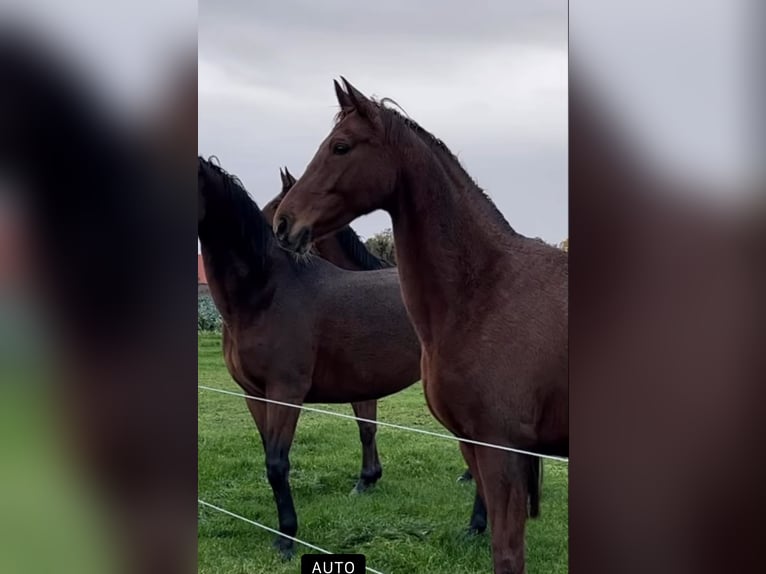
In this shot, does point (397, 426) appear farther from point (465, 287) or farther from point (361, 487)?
point (465, 287)

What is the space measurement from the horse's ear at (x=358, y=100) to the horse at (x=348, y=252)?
0.28 m

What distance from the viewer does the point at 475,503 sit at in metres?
2.22

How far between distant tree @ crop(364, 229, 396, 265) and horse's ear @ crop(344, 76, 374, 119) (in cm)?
36

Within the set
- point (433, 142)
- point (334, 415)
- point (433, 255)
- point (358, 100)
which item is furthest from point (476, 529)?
point (358, 100)

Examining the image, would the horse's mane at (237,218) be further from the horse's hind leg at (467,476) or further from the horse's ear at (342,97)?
the horse's hind leg at (467,476)

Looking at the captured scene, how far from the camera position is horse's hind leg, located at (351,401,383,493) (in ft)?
7.50

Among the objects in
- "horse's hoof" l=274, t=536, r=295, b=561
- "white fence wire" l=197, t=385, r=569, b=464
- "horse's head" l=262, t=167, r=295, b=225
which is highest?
"horse's head" l=262, t=167, r=295, b=225

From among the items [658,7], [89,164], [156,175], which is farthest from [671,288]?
[89,164]

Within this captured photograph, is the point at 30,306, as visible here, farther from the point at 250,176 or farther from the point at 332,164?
the point at 332,164

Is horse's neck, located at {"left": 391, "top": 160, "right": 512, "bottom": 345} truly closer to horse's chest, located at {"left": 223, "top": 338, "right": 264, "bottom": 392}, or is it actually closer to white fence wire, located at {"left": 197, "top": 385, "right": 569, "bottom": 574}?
white fence wire, located at {"left": 197, "top": 385, "right": 569, "bottom": 574}

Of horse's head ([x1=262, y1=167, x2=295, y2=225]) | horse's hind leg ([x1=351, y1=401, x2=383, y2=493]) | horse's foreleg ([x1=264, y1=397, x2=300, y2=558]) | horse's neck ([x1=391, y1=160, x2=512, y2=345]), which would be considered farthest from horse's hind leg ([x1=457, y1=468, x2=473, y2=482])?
horse's head ([x1=262, y1=167, x2=295, y2=225])

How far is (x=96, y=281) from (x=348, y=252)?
82 centimetres

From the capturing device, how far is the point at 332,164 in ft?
7.38

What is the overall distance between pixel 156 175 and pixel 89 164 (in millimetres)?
211
